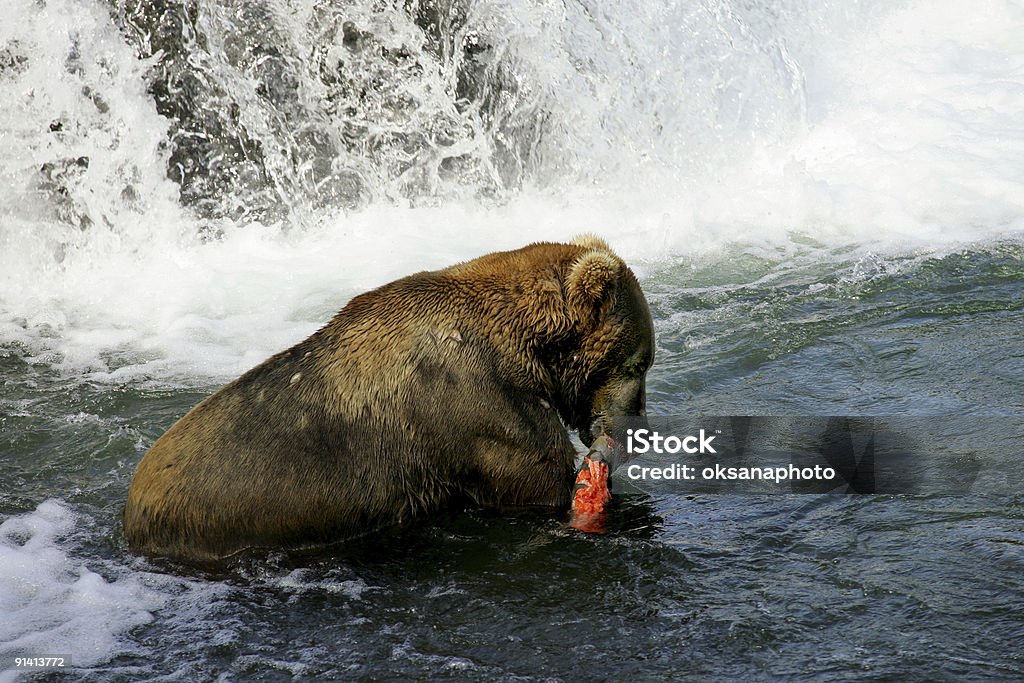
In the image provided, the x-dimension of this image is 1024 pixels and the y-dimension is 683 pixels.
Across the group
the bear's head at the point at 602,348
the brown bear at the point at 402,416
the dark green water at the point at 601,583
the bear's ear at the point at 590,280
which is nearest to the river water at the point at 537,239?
the dark green water at the point at 601,583

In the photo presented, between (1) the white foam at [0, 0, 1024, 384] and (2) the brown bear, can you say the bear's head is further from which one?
(1) the white foam at [0, 0, 1024, 384]

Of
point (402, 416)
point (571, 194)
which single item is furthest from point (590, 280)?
point (571, 194)

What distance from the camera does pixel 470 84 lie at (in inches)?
478

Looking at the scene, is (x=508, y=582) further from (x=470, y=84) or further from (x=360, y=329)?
(x=470, y=84)

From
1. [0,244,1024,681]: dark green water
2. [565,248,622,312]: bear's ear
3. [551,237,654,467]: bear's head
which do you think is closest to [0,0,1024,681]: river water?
[0,244,1024,681]: dark green water

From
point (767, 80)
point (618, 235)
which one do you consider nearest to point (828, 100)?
point (767, 80)

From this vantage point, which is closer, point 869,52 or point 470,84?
point 470,84

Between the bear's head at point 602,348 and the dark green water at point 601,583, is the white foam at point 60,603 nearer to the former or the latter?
the dark green water at point 601,583

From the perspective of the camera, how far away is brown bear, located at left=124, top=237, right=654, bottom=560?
5.30 metres

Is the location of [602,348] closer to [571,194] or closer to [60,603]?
[60,603]

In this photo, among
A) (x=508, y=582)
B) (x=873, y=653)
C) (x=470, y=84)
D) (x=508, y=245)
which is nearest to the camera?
(x=873, y=653)

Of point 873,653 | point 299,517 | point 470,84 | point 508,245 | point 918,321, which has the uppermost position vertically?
point 470,84

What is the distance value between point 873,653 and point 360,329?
265 centimetres

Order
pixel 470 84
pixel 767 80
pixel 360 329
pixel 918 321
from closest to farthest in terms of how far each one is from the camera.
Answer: pixel 360 329 → pixel 918 321 → pixel 470 84 → pixel 767 80
